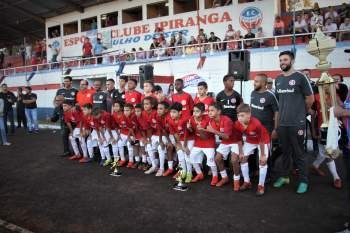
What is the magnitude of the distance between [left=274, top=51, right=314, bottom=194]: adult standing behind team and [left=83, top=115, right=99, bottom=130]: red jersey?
14.2ft

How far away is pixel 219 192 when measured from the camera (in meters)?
5.81

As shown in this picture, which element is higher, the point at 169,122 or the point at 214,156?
the point at 169,122

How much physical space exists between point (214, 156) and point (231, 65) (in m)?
4.15

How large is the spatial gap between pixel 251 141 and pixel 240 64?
415 centimetres

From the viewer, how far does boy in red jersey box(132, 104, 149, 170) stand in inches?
289

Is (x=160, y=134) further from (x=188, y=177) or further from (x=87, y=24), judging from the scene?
(x=87, y=24)

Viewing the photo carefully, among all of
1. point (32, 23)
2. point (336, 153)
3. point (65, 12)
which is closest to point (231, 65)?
point (336, 153)

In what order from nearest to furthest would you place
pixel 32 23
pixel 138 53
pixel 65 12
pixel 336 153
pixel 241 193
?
1. pixel 336 153
2. pixel 241 193
3. pixel 138 53
4. pixel 65 12
5. pixel 32 23

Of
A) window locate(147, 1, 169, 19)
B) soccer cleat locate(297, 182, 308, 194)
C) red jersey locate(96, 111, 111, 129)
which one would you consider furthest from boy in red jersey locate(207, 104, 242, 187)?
window locate(147, 1, 169, 19)

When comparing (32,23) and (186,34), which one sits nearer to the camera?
(186,34)

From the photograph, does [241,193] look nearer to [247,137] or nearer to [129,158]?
[247,137]

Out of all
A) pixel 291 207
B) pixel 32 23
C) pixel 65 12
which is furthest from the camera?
pixel 32 23

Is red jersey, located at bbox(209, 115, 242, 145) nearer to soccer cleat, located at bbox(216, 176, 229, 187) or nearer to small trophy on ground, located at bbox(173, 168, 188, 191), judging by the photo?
soccer cleat, located at bbox(216, 176, 229, 187)

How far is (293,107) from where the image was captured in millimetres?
5539
